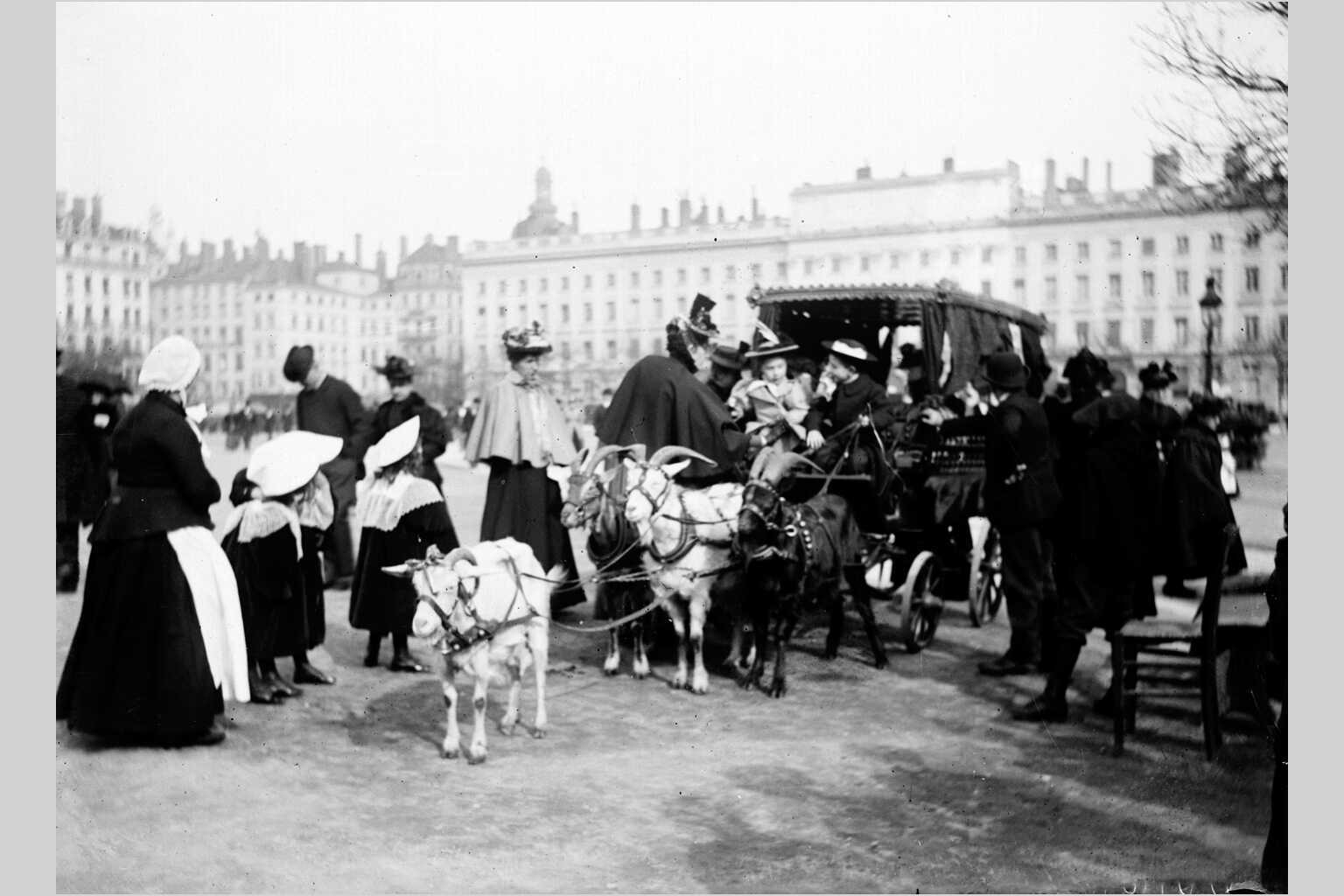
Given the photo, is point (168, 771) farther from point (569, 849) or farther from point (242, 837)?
point (569, 849)

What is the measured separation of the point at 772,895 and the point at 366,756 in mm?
2723

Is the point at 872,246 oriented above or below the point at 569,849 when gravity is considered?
above

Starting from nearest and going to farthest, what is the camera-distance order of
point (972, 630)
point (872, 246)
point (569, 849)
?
point (569, 849) → point (972, 630) → point (872, 246)

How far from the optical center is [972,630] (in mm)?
10461

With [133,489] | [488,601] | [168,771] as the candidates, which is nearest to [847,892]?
[488,601]

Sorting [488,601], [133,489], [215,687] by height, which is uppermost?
[133,489]

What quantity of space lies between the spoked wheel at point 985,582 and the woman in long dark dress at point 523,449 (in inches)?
146

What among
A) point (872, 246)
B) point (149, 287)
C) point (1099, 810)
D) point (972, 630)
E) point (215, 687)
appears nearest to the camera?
point (1099, 810)

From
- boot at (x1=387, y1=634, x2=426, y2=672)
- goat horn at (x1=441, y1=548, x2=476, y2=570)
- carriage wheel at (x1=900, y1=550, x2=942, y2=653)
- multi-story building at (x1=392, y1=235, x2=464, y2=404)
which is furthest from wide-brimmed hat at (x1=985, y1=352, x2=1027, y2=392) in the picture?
boot at (x1=387, y1=634, x2=426, y2=672)

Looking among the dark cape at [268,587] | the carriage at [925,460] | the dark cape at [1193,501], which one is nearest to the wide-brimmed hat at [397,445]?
the dark cape at [268,587]

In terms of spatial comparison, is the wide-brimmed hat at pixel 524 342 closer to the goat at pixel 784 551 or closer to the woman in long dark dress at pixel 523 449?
the woman in long dark dress at pixel 523 449

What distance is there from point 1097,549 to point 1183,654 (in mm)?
769

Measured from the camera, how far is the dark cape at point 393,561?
26.9 ft

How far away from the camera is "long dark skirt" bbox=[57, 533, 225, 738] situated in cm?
654
